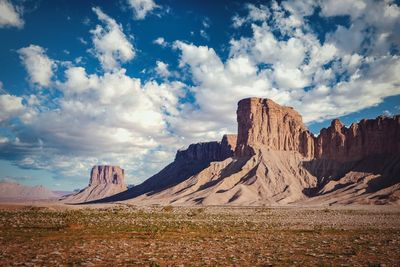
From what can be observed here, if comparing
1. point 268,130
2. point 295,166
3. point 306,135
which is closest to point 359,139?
point 306,135

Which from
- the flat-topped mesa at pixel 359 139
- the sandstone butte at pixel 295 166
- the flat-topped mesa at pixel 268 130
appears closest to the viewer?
the sandstone butte at pixel 295 166

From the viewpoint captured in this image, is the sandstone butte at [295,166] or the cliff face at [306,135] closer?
the sandstone butte at [295,166]

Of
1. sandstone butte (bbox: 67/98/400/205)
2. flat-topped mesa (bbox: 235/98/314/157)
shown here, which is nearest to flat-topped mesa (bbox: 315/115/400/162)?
sandstone butte (bbox: 67/98/400/205)

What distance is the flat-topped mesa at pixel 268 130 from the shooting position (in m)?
179

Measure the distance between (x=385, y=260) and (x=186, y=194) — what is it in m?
146

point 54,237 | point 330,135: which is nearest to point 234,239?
point 54,237

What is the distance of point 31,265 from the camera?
10.6m

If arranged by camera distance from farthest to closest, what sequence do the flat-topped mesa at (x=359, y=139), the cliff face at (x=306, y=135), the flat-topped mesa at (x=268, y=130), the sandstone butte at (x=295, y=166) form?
the flat-topped mesa at (x=268, y=130)
the cliff face at (x=306, y=135)
the flat-topped mesa at (x=359, y=139)
the sandstone butte at (x=295, y=166)

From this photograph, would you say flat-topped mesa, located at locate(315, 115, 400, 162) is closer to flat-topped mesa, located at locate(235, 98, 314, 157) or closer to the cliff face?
the cliff face

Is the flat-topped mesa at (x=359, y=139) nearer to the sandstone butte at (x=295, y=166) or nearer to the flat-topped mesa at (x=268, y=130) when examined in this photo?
the sandstone butte at (x=295, y=166)

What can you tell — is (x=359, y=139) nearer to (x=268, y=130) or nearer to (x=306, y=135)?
(x=306, y=135)

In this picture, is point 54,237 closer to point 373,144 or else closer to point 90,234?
point 90,234

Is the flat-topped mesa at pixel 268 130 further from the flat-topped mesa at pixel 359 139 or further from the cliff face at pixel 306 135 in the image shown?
the flat-topped mesa at pixel 359 139

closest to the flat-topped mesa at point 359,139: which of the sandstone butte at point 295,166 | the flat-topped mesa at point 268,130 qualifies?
the sandstone butte at point 295,166
